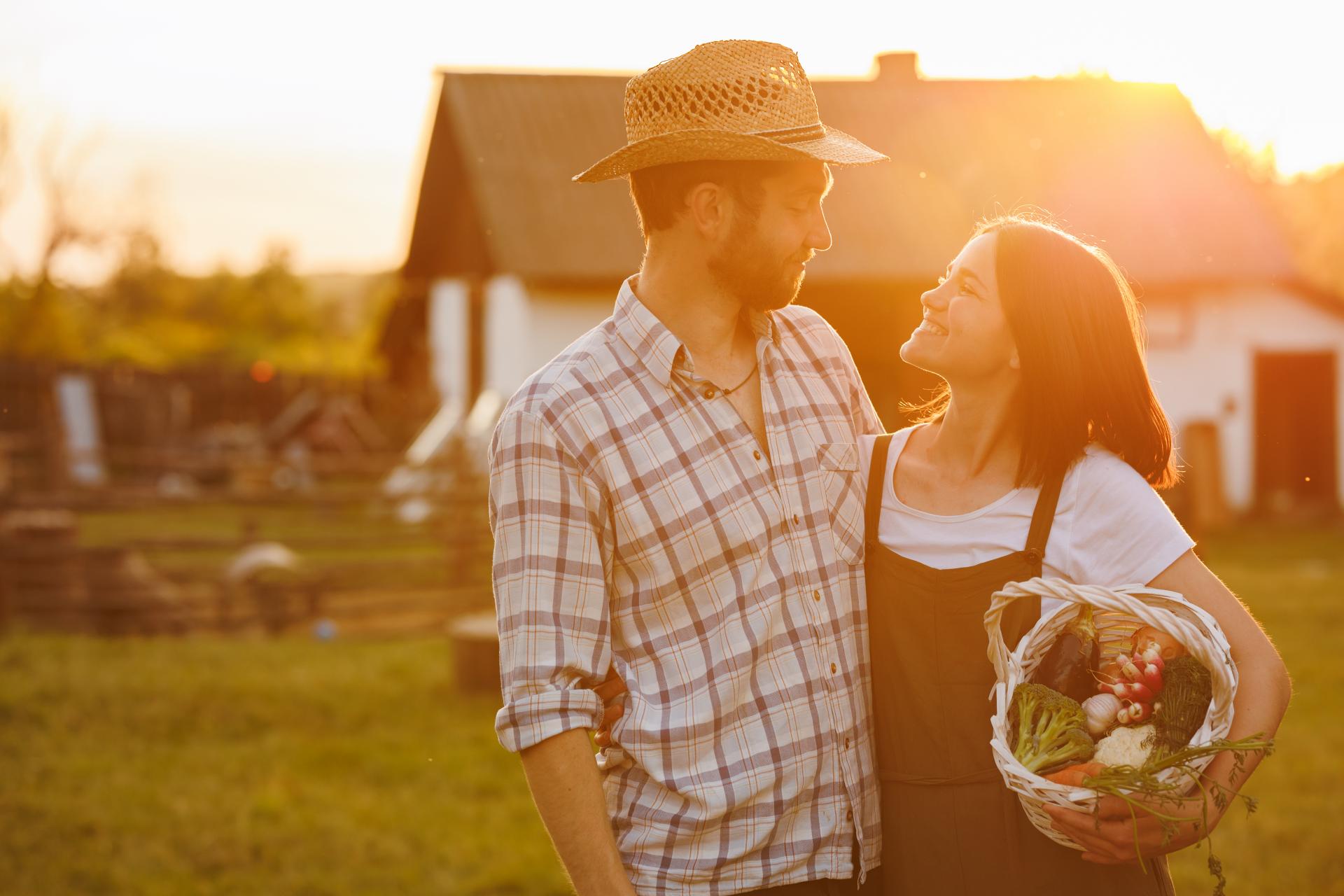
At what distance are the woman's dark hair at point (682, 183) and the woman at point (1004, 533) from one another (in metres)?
0.43

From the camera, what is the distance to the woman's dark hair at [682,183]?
2.57 m

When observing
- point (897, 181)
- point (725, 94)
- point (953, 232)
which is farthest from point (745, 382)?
point (897, 181)

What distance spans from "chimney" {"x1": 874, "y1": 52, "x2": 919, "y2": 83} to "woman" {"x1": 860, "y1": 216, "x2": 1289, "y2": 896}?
13.0 metres

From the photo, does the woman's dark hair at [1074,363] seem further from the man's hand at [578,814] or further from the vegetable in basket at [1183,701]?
the man's hand at [578,814]

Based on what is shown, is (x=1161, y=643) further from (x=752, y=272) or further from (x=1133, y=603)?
(x=752, y=272)

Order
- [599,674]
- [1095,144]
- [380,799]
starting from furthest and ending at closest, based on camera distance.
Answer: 1. [1095,144]
2. [380,799]
3. [599,674]

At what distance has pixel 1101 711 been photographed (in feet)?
7.29

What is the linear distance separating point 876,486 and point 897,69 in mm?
13242

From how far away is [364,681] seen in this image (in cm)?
895

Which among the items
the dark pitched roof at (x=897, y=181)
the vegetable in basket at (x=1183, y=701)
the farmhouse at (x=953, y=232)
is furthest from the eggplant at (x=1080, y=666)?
the dark pitched roof at (x=897, y=181)

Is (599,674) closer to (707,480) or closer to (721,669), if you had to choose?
(721,669)

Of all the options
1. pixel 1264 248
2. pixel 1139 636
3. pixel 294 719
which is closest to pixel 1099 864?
pixel 1139 636

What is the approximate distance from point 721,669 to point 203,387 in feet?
101

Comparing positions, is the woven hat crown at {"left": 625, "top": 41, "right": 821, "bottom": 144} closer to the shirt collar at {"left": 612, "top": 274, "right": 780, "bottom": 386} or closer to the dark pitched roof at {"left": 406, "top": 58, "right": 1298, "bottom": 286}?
the shirt collar at {"left": 612, "top": 274, "right": 780, "bottom": 386}
